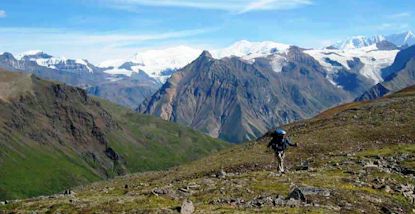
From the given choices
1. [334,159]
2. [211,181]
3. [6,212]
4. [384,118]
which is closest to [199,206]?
[211,181]

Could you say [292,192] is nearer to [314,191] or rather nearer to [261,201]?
[314,191]

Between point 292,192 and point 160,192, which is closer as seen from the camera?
point 292,192

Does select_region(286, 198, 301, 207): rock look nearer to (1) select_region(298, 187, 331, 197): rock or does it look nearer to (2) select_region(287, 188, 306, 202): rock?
(2) select_region(287, 188, 306, 202): rock

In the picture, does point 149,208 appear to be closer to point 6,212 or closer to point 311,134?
point 6,212

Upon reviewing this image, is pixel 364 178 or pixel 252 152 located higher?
pixel 364 178

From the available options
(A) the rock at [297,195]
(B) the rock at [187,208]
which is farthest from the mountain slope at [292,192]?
(B) the rock at [187,208]

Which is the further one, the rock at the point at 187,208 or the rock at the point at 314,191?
the rock at the point at 314,191

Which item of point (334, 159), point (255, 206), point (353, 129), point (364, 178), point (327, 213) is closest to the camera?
point (327, 213)

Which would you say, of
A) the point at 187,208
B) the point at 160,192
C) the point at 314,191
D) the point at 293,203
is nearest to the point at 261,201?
the point at 293,203

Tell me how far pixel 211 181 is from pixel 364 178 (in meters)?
12.3

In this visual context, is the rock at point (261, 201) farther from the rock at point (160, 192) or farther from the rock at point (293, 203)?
the rock at point (160, 192)

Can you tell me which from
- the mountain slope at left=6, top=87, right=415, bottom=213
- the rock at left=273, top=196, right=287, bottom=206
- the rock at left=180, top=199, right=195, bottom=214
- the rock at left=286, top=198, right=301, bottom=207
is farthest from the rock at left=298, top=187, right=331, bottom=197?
Result: the rock at left=180, top=199, right=195, bottom=214

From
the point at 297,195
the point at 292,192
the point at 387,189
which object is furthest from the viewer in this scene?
the point at 387,189

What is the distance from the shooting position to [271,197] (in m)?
37.1
